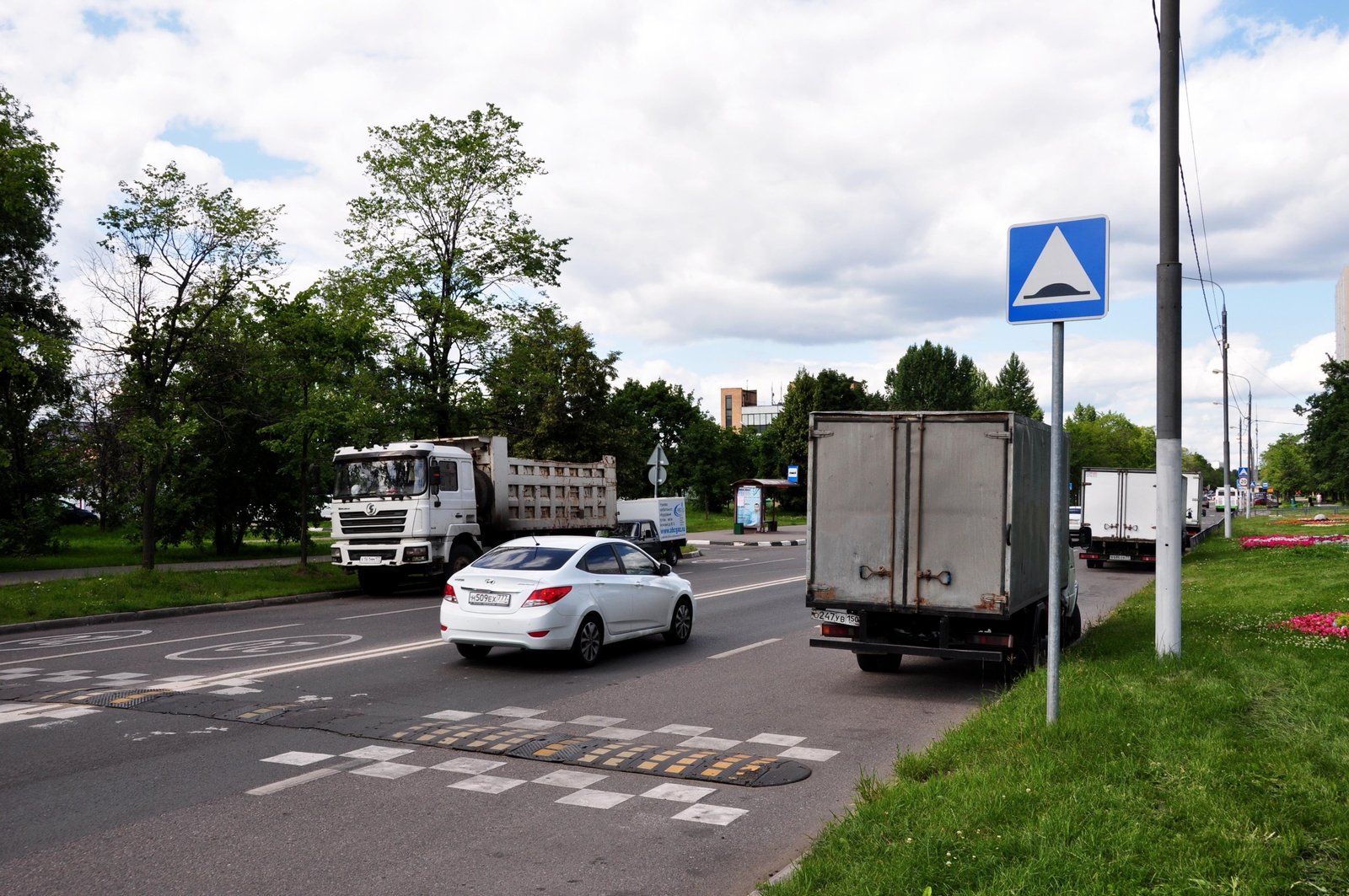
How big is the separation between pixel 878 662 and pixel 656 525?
18387 millimetres

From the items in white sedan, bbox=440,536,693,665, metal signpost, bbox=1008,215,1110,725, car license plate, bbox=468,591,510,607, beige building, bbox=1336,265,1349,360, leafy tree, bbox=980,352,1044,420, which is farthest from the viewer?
beige building, bbox=1336,265,1349,360

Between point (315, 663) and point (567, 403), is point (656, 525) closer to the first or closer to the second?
point (315, 663)

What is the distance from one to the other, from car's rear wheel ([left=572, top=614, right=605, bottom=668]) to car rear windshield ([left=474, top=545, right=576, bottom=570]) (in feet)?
2.28

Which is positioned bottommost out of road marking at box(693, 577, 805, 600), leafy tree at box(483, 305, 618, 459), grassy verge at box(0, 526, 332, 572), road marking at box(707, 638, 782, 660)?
road marking at box(693, 577, 805, 600)

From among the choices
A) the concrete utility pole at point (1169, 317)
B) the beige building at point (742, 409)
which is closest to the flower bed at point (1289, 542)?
the concrete utility pole at point (1169, 317)

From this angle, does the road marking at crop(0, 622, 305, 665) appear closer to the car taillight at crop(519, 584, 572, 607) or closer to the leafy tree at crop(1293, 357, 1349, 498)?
the car taillight at crop(519, 584, 572, 607)

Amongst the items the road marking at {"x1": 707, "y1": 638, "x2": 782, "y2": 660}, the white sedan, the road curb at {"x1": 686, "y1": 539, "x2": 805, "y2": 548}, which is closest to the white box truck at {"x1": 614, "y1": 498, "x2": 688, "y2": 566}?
the road curb at {"x1": 686, "y1": 539, "x2": 805, "y2": 548}

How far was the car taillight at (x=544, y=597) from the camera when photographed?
11045 millimetres

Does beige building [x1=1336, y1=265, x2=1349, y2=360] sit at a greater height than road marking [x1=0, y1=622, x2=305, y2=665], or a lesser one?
greater

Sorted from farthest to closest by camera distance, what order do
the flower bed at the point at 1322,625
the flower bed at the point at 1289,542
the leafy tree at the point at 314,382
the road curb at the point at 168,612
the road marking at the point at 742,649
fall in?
1. the flower bed at the point at 1289,542
2. the leafy tree at the point at 314,382
3. the road curb at the point at 168,612
4. the road marking at the point at 742,649
5. the flower bed at the point at 1322,625

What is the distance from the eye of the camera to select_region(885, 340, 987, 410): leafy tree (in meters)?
91.7

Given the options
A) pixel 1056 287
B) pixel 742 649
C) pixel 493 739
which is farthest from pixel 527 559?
pixel 1056 287

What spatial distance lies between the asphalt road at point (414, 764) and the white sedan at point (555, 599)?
39 centimetres

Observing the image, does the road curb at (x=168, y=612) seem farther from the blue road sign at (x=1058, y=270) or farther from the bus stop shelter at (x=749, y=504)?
the bus stop shelter at (x=749, y=504)
